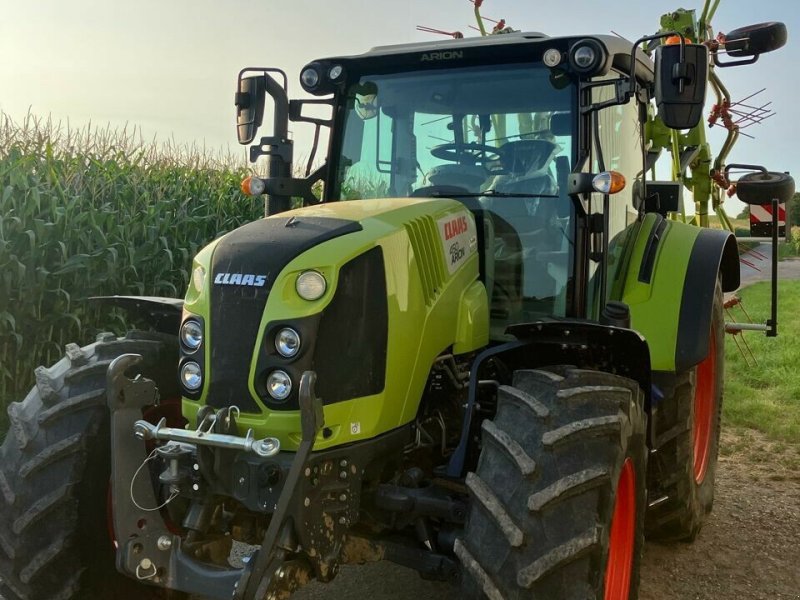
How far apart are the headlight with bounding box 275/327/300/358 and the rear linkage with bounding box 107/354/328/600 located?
18cm

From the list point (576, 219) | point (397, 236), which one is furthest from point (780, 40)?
point (397, 236)

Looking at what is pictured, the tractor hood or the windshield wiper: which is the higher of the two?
the windshield wiper

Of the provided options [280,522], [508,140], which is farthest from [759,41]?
[280,522]

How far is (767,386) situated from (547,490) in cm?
703

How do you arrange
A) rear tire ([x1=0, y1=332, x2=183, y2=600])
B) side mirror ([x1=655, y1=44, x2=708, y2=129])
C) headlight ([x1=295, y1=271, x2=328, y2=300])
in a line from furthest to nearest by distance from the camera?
side mirror ([x1=655, y1=44, x2=708, y2=129]), rear tire ([x1=0, y1=332, x2=183, y2=600]), headlight ([x1=295, y1=271, x2=328, y2=300])

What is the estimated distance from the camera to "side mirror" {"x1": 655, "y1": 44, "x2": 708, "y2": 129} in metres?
3.14

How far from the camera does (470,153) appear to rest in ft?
11.9

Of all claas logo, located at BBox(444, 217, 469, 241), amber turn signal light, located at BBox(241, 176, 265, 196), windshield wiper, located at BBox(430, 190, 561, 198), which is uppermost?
amber turn signal light, located at BBox(241, 176, 265, 196)

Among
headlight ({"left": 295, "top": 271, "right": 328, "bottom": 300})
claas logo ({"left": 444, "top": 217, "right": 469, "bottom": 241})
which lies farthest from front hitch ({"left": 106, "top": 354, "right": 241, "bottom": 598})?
claas logo ({"left": 444, "top": 217, "right": 469, "bottom": 241})

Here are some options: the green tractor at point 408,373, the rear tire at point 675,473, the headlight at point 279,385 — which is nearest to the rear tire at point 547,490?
the green tractor at point 408,373

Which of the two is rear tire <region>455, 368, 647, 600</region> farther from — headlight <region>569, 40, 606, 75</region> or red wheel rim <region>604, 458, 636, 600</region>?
headlight <region>569, 40, 606, 75</region>

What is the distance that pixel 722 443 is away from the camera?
20.8 feet

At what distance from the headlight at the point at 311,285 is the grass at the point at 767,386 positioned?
5154mm

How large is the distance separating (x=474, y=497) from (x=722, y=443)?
14.9 feet
